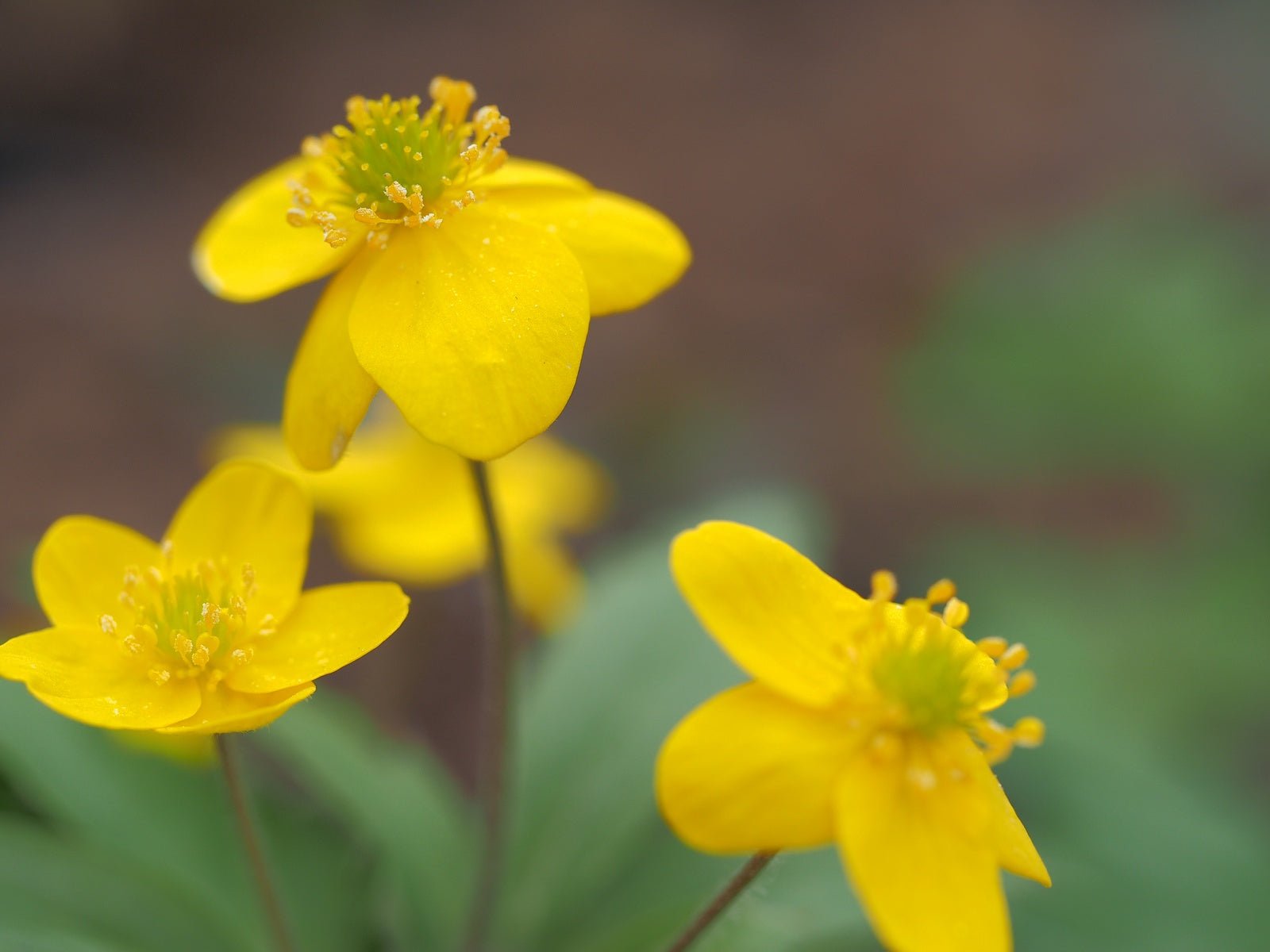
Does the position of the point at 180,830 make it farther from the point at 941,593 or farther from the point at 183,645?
the point at 941,593

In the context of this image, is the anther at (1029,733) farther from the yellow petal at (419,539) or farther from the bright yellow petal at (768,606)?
the yellow petal at (419,539)

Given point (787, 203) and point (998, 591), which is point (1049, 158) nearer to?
point (787, 203)

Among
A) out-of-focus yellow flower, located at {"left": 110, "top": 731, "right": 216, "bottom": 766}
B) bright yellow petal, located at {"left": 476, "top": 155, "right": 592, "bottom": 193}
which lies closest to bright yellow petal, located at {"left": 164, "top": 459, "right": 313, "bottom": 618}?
bright yellow petal, located at {"left": 476, "top": 155, "right": 592, "bottom": 193}

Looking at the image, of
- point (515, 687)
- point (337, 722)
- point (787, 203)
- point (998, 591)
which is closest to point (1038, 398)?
point (998, 591)

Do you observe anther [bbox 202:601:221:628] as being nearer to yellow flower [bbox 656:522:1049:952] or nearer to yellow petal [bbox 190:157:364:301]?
yellow petal [bbox 190:157:364:301]

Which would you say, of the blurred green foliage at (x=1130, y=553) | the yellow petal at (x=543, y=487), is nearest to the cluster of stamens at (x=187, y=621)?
the yellow petal at (x=543, y=487)
